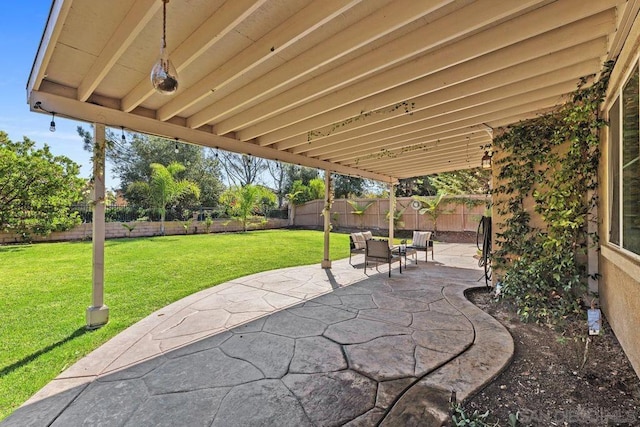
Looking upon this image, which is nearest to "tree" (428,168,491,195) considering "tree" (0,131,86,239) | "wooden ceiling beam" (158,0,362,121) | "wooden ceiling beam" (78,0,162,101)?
"wooden ceiling beam" (158,0,362,121)

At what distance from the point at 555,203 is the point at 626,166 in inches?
44.8

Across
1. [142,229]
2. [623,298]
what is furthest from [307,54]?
[142,229]

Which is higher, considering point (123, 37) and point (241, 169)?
point (241, 169)

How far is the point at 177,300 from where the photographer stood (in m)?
4.60

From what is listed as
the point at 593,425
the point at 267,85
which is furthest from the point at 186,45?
the point at 593,425

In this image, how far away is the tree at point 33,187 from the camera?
8492mm

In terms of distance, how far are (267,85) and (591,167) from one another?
379 centimetres

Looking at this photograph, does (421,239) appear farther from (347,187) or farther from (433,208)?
(347,187)

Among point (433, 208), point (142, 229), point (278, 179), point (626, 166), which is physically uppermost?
point (278, 179)

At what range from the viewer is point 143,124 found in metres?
3.89

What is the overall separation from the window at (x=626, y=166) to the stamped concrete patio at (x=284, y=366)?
1.47 m

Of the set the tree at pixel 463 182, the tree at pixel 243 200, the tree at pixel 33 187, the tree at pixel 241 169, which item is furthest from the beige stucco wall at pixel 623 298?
the tree at pixel 241 169

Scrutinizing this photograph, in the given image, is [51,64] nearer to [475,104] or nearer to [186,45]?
[186,45]

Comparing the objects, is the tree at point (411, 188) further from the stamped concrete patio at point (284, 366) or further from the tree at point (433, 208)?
the stamped concrete patio at point (284, 366)
